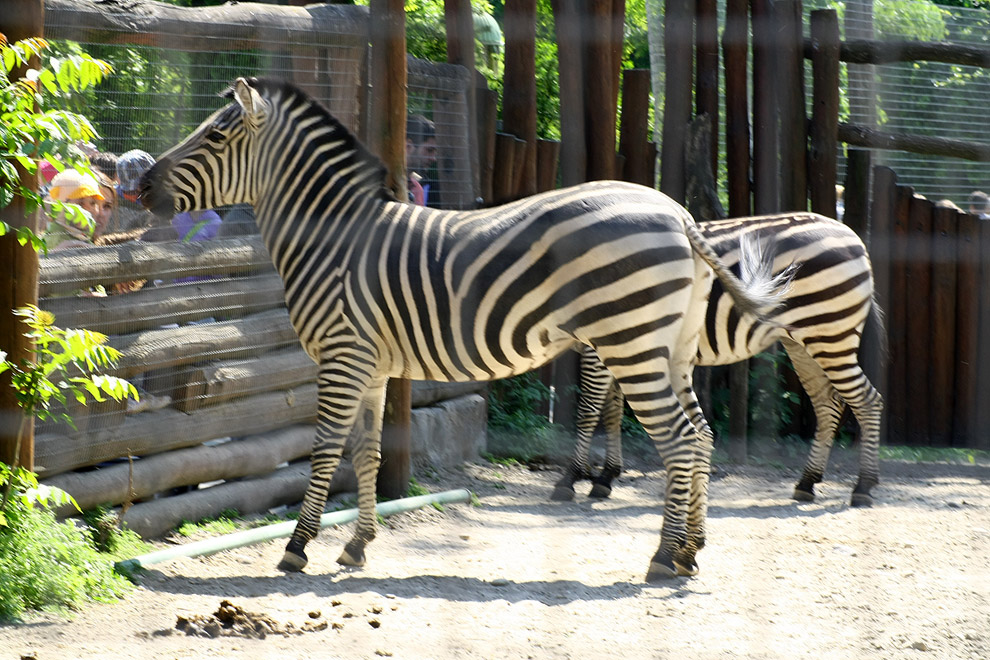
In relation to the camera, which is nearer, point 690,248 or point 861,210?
point 690,248

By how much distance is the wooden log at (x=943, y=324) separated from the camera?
270 inches

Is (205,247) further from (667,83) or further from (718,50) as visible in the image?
(718,50)

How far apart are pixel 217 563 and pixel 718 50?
4805mm

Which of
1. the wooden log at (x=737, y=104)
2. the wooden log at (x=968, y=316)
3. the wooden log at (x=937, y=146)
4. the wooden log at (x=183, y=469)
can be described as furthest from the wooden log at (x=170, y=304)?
the wooden log at (x=968, y=316)

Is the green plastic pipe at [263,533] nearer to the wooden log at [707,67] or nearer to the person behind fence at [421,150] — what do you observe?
the person behind fence at [421,150]

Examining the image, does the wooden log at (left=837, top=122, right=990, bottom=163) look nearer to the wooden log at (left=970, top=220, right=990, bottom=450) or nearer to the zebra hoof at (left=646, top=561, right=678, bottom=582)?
the wooden log at (left=970, top=220, right=990, bottom=450)

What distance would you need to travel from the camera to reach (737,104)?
684 centimetres

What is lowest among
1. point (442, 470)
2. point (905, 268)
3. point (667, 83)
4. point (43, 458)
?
point (442, 470)

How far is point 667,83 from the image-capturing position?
6.81 m

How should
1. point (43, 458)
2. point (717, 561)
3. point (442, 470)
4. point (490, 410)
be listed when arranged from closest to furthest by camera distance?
point (43, 458) → point (717, 561) → point (442, 470) → point (490, 410)

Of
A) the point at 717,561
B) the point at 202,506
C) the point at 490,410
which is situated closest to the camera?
the point at 717,561

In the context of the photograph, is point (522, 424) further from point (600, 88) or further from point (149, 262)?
point (149, 262)

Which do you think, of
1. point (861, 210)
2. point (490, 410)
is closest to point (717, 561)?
point (490, 410)

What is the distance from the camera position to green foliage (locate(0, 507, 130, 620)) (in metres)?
3.17
